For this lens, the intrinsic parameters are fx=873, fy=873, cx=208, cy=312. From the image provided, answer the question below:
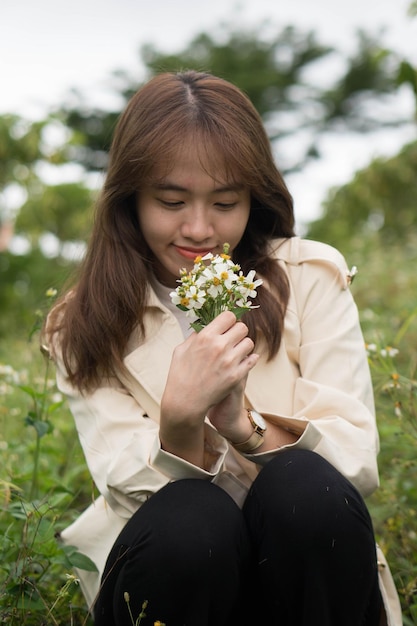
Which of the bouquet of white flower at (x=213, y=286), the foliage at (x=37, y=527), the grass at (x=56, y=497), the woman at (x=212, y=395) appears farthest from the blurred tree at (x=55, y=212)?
the bouquet of white flower at (x=213, y=286)

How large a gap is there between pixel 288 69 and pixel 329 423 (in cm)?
1885

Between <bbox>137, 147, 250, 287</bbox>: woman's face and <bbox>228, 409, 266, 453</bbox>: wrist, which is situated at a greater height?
<bbox>137, 147, 250, 287</bbox>: woman's face

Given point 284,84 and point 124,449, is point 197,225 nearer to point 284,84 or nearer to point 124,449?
point 124,449

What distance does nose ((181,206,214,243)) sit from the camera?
1.84m

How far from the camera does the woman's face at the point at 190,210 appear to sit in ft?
6.05

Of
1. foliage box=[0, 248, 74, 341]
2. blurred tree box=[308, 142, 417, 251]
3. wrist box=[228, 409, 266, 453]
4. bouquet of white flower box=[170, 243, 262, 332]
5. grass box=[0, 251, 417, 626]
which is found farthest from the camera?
blurred tree box=[308, 142, 417, 251]

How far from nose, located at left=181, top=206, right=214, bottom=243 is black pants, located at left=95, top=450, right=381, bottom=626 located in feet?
1.65

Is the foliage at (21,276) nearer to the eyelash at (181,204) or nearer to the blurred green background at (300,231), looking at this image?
the blurred green background at (300,231)

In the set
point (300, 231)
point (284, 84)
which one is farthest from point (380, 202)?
point (284, 84)

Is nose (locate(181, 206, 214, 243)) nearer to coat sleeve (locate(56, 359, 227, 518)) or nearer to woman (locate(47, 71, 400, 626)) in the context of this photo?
woman (locate(47, 71, 400, 626))

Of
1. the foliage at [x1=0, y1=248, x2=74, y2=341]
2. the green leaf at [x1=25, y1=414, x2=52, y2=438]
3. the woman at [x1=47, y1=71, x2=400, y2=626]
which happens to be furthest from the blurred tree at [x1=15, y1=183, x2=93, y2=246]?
the woman at [x1=47, y1=71, x2=400, y2=626]

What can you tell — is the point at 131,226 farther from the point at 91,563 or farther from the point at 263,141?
the point at 91,563

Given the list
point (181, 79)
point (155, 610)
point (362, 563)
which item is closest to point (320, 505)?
point (362, 563)

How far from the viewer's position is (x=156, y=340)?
1.98 meters
